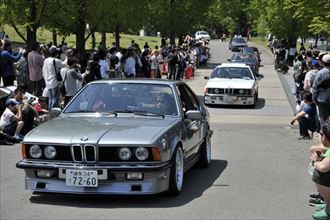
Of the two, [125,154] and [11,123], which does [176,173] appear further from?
[11,123]

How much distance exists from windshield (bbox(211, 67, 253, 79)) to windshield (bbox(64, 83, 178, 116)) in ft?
45.0

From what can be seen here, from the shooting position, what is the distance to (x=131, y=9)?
37.6 m

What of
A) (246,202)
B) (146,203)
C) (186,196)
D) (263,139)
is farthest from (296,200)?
(263,139)

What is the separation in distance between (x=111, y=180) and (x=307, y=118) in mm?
7554

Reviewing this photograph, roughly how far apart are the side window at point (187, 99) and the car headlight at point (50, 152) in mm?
2327

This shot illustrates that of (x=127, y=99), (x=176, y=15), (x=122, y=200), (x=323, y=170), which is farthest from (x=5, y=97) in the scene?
(x=176, y=15)

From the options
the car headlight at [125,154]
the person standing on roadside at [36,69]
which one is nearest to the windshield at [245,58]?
the person standing on roadside at [36,69]

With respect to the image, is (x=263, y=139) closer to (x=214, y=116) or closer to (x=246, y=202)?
(x=214, y=116)

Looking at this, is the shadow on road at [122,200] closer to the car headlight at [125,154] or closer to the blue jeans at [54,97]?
the car headlight at [125,154]

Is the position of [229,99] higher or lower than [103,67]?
lower

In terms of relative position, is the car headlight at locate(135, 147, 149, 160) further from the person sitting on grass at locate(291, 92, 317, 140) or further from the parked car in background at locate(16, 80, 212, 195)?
the person sitting on grass at locate(291, 92, 317, 140)

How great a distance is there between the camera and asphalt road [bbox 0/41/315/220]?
6812 mm

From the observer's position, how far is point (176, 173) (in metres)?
7.52

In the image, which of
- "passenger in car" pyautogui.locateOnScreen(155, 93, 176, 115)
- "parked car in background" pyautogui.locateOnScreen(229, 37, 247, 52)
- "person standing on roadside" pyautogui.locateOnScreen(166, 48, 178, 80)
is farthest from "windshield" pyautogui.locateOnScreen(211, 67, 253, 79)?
"parked car in background" pyautogui.locateOnScreen(229, 37, 247, 52)
